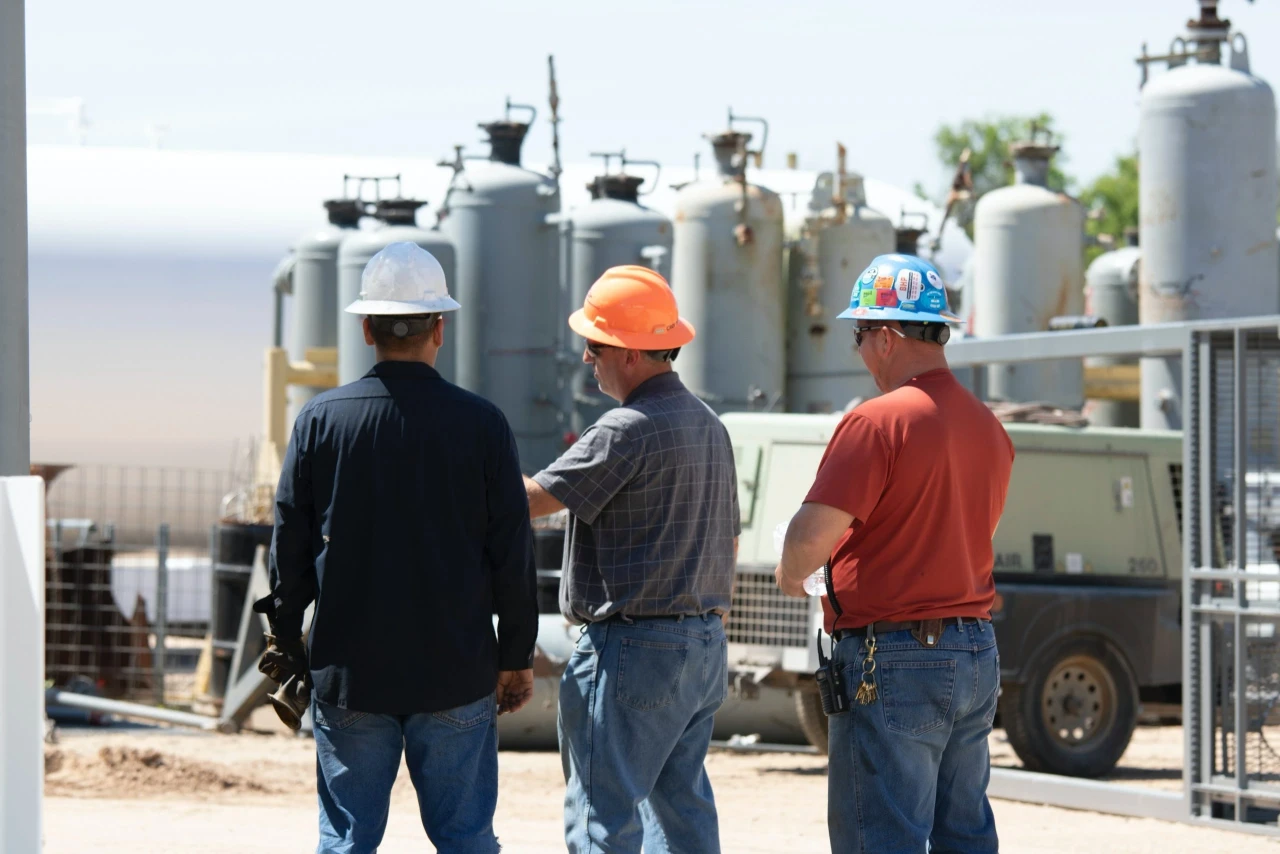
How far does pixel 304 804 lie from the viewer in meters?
8.97

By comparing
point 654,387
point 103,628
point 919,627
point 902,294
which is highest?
point 902,294

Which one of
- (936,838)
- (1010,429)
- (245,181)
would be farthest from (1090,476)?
(245,181)

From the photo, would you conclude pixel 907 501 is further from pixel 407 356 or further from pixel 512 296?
pixel 512 296

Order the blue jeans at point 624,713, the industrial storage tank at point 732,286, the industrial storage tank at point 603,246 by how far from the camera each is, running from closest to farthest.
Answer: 1. the blue jeans at point 624,713
2. the industrial storage tank at point 732,286
3. the industrial storage tank at point 603,246

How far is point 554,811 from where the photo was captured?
346 inches

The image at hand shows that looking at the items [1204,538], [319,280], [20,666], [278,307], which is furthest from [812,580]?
[278,307]

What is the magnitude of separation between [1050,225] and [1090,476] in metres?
5.63

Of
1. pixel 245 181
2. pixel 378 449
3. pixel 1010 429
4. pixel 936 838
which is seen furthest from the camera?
pixel 245 181

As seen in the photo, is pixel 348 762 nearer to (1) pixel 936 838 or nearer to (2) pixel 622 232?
(1) pixel 936 838

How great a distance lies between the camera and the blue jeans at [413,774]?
4312 millimetres

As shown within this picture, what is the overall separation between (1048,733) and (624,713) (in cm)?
616

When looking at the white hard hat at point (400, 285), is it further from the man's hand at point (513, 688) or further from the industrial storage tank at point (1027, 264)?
the industrial storage tank at point (1027, 264)

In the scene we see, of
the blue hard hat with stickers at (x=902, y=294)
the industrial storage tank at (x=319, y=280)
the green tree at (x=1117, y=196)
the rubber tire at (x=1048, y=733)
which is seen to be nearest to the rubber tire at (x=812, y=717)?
the rubber tire at (x=1048, y=733)

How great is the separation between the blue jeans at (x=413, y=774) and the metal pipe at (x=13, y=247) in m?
1.00
